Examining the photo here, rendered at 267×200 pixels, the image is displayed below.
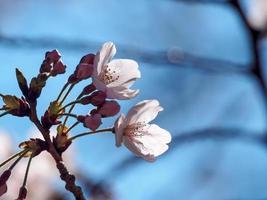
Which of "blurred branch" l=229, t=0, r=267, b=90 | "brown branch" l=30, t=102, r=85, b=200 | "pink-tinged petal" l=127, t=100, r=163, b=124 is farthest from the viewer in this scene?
"blurred branch" l=229, t=0, r=267, b=90

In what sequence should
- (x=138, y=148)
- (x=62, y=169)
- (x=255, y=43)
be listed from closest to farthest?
1. (x=62, y=169)
2. (x=138, y=148)
3. (x=255, y=43)

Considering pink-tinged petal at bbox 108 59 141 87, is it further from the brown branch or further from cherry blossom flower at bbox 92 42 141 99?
the brown branch

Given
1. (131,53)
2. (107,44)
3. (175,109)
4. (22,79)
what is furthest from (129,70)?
(175,109)

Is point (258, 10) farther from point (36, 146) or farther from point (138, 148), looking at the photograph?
point (36, 146)

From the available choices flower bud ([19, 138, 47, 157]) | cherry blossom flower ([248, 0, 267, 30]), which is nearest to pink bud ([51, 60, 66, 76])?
flower bud ([19, 138, 47, 157])

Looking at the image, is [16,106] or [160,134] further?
[160,134]

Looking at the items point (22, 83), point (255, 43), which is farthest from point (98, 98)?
point (255, 43)
